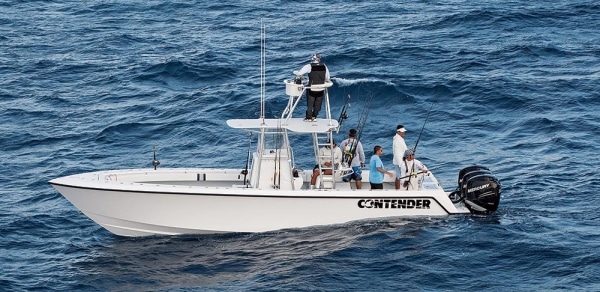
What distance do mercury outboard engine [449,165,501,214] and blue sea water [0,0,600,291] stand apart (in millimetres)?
310

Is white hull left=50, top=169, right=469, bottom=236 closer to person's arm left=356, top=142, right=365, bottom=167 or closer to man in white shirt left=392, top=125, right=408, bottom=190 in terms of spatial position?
man in white shirt left=392, top=125, right=408, bottom=190

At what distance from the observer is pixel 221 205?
26266 mm

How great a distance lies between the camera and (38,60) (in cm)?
4544

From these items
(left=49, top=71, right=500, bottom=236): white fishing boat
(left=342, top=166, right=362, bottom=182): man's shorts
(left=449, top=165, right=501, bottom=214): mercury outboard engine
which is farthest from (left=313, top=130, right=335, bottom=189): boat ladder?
(left=449, top=165, right=501, bottom=214): mercury outboard engine

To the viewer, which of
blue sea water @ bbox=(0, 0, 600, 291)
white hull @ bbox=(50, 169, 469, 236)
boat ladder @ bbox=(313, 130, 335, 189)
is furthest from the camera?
boat ladder @ bbox=(313, 130, 335, 189)

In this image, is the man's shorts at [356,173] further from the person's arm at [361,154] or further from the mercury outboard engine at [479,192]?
the mercury outboard engine at [479,192]

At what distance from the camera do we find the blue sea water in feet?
82.0

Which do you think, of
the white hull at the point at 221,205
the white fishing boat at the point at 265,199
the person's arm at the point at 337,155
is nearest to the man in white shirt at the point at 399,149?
the white fishing boat at the point at 265,199

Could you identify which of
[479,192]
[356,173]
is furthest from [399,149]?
[479,192]

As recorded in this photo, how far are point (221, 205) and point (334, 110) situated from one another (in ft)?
40.4

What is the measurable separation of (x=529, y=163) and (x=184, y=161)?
967 cm

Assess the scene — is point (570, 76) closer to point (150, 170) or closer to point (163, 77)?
point (163, 77)

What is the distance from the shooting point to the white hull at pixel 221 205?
26062mm

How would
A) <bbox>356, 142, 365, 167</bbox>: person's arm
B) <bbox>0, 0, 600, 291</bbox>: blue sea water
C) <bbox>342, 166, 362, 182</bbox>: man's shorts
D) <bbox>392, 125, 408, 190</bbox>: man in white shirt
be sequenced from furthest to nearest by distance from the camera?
<bbox>356, 142, 365, 167</bbox>: person's arm
<bbox>342, 166, 362, 182</bbox>: man's shorts
<bbox>392, 125, 408, 190</bbox>: man in white shirt
<bbox>0, 0, 600, 291</bbox>: blue sea water
